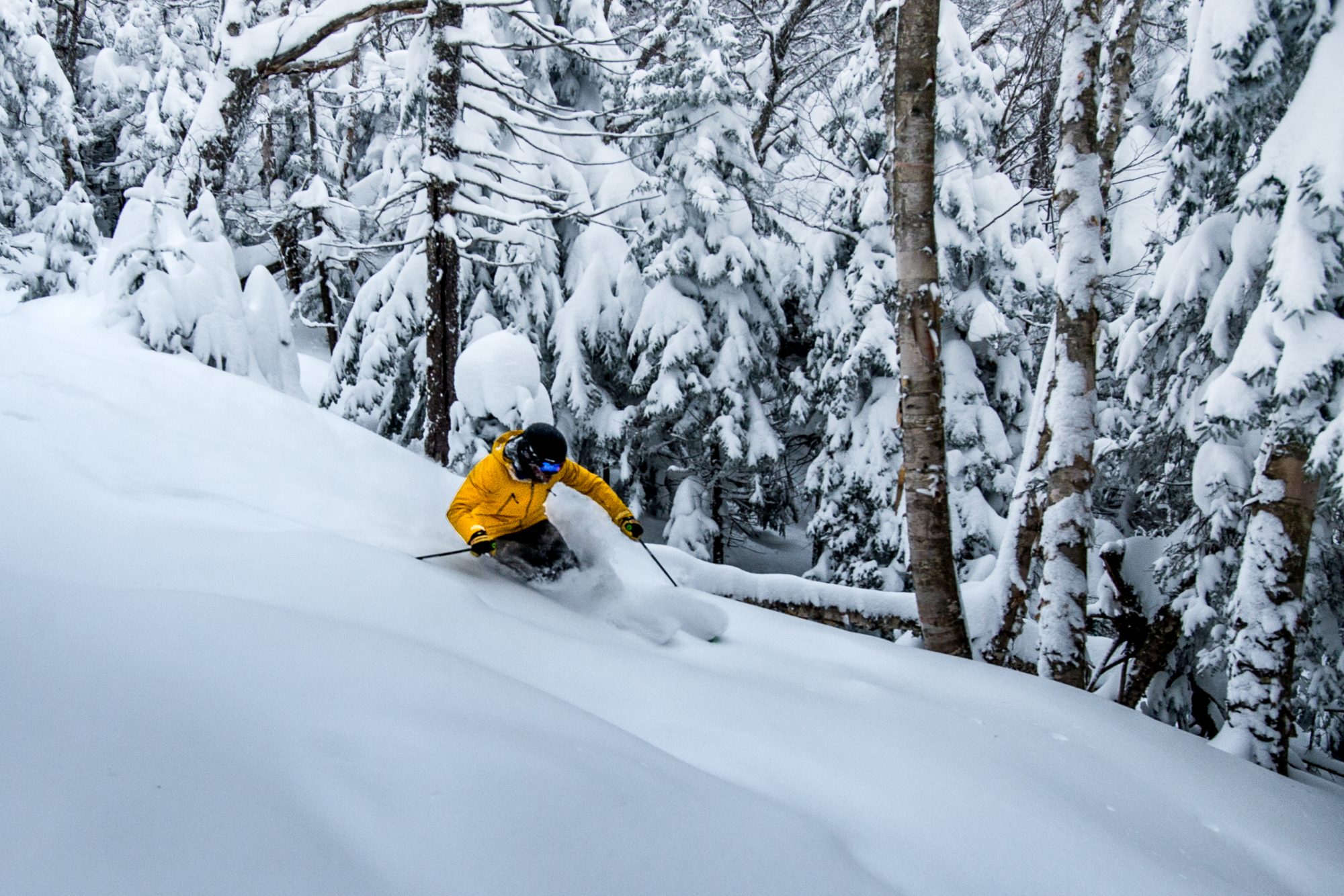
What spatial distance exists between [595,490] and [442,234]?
422 centimetres

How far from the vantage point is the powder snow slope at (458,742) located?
63.2 inches

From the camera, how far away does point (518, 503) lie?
530cm

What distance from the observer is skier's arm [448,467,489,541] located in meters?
4.98

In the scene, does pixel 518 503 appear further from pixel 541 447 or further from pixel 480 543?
pixel 480 543

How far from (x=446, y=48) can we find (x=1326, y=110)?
7.60 m

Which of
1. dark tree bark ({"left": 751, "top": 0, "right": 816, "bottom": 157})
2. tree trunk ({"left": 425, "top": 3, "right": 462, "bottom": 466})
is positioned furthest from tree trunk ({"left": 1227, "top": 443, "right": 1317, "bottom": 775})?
dark tree bark ({"left": 751, "top": 0, "right": 816, "bottom": 157})

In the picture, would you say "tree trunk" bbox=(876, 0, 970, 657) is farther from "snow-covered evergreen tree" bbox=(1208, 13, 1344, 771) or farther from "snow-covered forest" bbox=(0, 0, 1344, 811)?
"snow-covered evergreen tree" bbox=(1208, 13, 1344, 771)

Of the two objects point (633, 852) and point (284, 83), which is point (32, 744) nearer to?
point (633, 852)

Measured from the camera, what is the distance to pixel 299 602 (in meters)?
2.96

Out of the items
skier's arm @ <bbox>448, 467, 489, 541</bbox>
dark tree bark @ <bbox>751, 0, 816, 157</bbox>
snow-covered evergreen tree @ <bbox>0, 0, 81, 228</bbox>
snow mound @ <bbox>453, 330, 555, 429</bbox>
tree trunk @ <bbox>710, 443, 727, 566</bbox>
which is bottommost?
tree trunk @ <bbox>710, 443, 727, 566</bbox>

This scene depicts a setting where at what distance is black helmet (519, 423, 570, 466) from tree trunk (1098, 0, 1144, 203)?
4.60m

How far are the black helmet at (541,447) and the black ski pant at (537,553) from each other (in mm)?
597

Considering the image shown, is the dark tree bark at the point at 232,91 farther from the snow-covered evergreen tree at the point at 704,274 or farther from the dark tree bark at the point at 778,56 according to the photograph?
the dark tree bark at the point at 778,56

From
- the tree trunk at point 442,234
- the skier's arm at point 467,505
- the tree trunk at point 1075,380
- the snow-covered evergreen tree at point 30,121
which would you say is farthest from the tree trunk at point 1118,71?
the snow-covered evergreen tree at point 30,121
